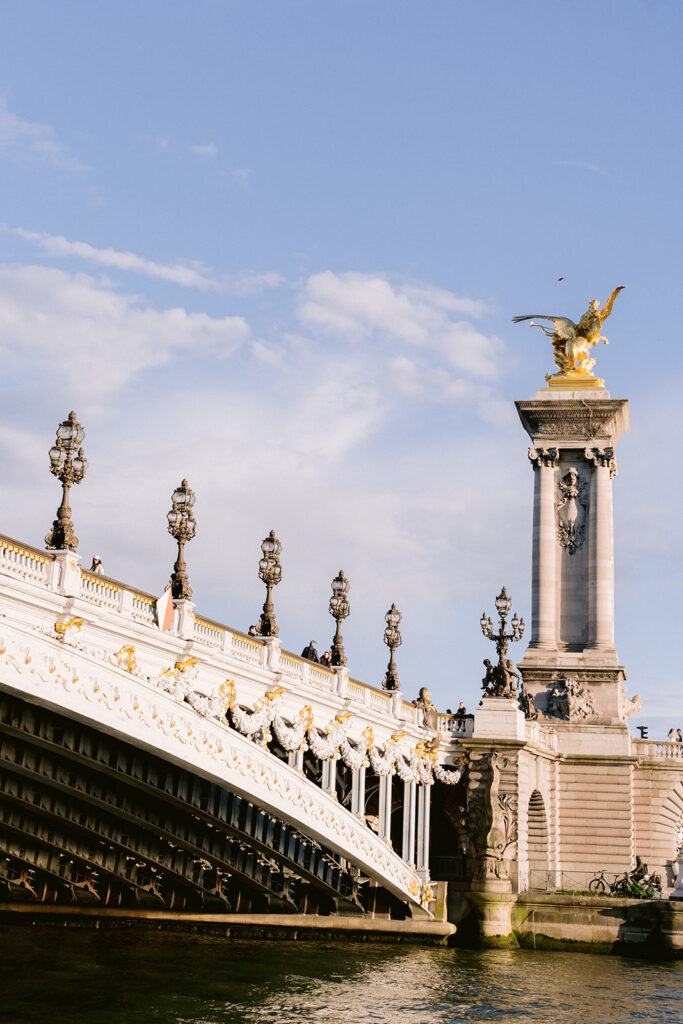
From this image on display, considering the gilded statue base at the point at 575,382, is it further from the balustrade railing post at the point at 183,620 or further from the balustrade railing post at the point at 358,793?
the balustrade railing post at the point at 183,620

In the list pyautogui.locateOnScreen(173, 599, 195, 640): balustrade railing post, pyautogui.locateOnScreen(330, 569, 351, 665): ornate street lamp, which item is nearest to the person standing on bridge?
pyautogui.locateOnScreen(330, 569, 351, 665): ornate street lamp

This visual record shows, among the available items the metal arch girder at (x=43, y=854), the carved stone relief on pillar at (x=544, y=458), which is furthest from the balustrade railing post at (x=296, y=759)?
the carved stone relief on pillar at (x=544, y=458)

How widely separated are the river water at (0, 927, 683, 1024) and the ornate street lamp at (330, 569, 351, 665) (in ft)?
26.2

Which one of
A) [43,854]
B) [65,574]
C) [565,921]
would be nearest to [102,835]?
[43,854]

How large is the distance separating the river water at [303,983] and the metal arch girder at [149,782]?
7.42 ft

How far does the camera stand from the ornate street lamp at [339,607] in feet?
139

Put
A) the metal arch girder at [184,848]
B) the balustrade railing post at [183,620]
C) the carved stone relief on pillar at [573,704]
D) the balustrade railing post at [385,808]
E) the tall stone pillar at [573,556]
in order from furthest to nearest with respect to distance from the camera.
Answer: the tall stone pillar at [573,556]
the carved stone relief on pillar at [573,704]
the balustrade railing post at [385,808]
the metal arch girder at [184,848]
the balustrade railing post at [183,620]

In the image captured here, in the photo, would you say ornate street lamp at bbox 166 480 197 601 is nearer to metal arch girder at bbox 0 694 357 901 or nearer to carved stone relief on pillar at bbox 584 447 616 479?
metal arch girder at bbox 0 694 357 901

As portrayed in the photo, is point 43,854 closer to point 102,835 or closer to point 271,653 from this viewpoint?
point 102,835

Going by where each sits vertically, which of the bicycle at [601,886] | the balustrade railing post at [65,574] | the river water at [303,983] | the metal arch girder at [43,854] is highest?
the balustrade railing post at [65,574]

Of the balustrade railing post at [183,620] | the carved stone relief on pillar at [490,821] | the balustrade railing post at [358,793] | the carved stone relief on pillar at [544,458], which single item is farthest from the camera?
the carved stone relief on pillar at [544,458]

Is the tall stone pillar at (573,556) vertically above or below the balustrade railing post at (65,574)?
above

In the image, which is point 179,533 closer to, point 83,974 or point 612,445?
point 83,974

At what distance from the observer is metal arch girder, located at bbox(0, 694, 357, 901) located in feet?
103
